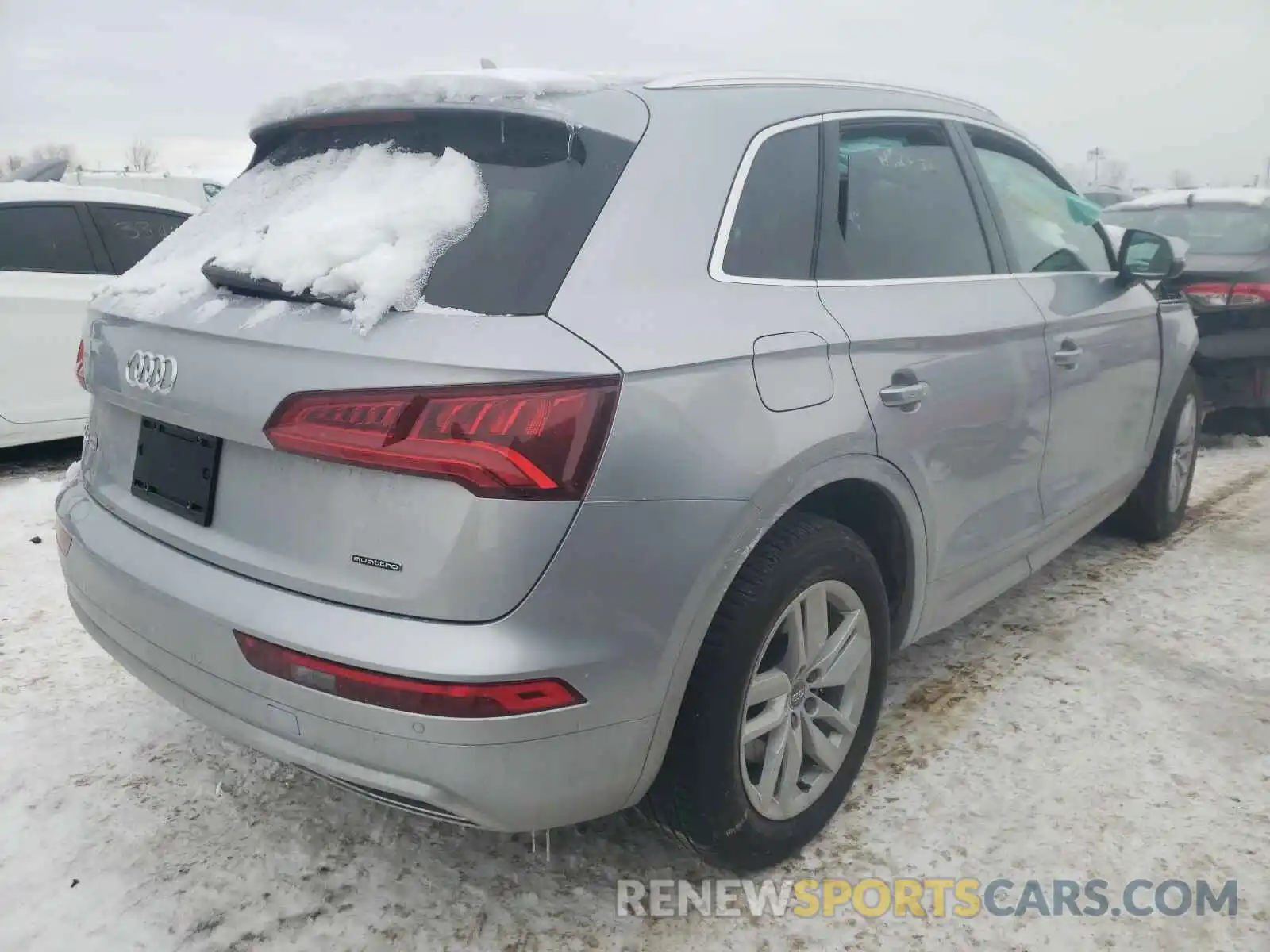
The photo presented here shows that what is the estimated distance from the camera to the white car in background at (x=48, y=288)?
16.8 ft

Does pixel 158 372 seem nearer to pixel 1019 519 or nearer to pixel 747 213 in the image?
pixel 747 213

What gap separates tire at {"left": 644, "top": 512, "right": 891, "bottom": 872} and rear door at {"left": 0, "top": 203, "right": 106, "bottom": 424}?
4572 mm

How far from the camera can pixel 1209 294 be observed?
590 centimetres

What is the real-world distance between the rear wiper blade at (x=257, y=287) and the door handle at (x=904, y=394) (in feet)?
3.93

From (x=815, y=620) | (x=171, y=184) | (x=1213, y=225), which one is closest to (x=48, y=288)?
(x=815, y=620)

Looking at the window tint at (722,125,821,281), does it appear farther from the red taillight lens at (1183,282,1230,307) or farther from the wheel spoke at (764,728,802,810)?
the red taillight lens at (1183,282,1230,307)

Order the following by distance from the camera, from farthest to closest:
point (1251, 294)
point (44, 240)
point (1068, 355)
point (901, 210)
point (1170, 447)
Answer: point (1251, 294), point (44, 240), point (1170, 447), point (1068, 355), point (901, 210)

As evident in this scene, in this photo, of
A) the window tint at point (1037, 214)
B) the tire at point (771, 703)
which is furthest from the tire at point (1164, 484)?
the tire at point (771, 703)

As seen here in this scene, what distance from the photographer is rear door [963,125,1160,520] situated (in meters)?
3.05

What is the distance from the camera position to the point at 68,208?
5406 millimetres

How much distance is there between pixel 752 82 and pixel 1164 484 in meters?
2.91

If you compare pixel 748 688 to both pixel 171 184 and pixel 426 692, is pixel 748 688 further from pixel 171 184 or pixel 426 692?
pixel 171 184

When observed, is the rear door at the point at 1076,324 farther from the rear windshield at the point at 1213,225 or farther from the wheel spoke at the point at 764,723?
the rear windshield at the point at 1213,225

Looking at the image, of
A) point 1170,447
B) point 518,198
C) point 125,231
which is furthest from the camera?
point 125,231
